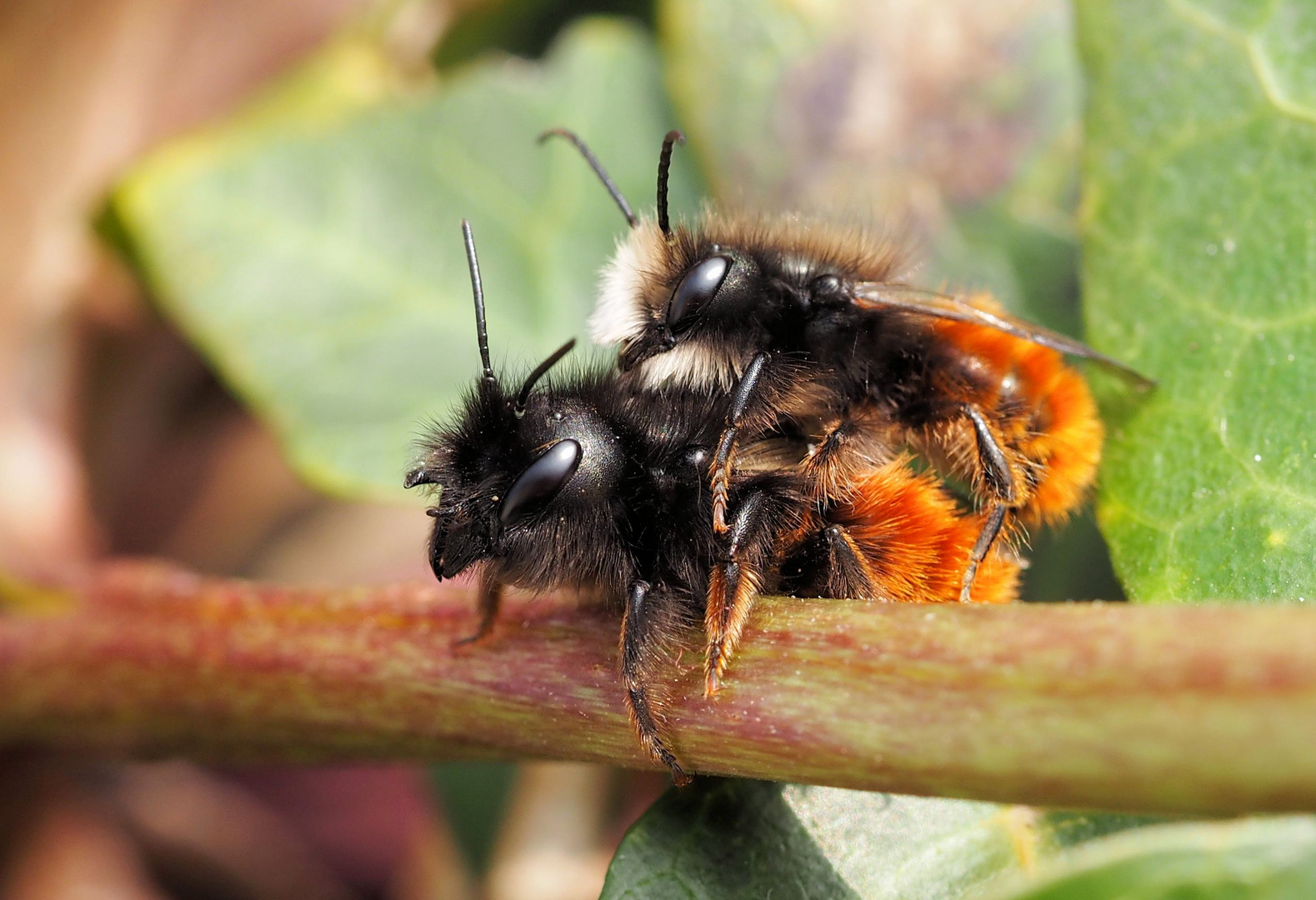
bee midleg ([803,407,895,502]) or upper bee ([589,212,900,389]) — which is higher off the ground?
upper bee ([589,212,900,389])

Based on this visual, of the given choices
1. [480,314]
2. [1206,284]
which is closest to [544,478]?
[480,314]

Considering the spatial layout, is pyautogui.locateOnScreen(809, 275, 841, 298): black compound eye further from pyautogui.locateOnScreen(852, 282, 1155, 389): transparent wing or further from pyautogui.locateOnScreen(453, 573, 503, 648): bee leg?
pyautogui.locateOnScreen(453, 573, 503, 648): bee leg

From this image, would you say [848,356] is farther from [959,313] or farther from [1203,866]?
[1203,866]

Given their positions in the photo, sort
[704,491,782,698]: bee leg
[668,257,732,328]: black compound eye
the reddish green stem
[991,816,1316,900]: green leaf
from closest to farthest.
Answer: [991,816,1316,900]: green leaf
the reddish green stem
[704,491,782,698]: bee leg
[668,257,732,328]: black compound eye

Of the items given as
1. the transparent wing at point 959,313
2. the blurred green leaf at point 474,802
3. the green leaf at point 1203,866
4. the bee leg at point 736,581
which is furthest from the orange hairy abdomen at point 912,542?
the blurred green leaf at point 474,802

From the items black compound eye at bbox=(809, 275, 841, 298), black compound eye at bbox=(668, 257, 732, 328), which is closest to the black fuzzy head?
black compound eye at bbox=(668, 257, 732, 328)

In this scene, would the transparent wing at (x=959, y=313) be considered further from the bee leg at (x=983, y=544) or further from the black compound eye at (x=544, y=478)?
→ the black compound eye at (x=544, y=478)

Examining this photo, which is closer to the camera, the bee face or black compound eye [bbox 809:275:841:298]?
the bee face
